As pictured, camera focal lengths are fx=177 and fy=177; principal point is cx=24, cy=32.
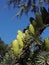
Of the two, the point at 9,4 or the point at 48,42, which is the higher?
the point at 9,4

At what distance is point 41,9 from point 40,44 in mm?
186

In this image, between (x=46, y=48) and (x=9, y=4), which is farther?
(x=9, y=4)

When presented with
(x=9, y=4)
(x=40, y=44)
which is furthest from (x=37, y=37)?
(x=9, y=4)

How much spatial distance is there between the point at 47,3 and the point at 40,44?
20cm

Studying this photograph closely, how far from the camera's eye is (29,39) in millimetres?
720

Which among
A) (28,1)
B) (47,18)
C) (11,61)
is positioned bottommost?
(11,61)

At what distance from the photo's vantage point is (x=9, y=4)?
2.84 ft

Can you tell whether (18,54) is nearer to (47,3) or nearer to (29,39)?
(29,39)

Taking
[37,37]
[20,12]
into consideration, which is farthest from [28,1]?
[37,37]

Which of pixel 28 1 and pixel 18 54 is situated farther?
pixel 28 1

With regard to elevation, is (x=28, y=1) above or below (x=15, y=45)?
above

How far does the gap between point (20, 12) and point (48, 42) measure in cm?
27

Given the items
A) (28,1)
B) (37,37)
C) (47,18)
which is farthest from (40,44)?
→ (28,1)

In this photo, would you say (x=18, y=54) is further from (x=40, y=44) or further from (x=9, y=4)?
(x=9, y=4)
